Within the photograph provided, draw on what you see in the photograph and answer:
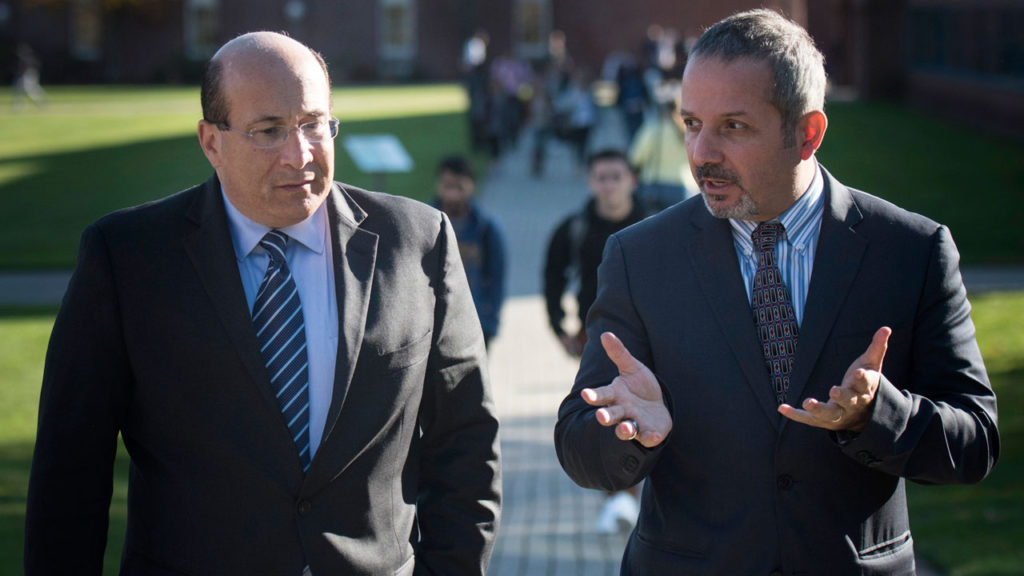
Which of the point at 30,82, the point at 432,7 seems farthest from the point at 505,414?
the point at 432,7

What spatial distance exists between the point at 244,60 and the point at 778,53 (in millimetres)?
1184

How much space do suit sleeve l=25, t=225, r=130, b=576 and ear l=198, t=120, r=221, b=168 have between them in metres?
0.34

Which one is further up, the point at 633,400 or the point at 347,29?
the point at 347,29

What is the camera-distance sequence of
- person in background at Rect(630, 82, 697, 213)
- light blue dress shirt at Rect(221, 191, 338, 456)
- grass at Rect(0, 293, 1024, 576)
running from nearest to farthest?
light blue dress shirt at Rect(221, 191, 338, 456), grass at Rect(0, 293, 1024, 576), person in background at Rect(630, 82, 697, 213)

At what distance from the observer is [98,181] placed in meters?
23.4

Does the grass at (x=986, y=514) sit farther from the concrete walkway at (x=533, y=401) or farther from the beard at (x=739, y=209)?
the beard at (x=739, y=209)

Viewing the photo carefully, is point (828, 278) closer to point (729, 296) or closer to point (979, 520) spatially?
point (729, 296)

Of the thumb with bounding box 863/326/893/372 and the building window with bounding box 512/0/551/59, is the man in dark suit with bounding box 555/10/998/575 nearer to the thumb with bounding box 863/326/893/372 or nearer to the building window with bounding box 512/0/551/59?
the thumb with bounding box 863/326/893/372

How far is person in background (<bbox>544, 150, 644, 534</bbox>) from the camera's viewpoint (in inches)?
264

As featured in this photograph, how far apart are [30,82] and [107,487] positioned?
43.2 metres

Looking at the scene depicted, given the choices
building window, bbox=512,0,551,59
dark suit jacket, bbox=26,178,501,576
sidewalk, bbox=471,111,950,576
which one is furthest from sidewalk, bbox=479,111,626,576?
building window, bbox=512,0,551,59

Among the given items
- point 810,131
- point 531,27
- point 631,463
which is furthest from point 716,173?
point 531,27

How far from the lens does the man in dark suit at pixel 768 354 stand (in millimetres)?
2658

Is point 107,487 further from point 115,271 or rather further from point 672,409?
point 672,409
